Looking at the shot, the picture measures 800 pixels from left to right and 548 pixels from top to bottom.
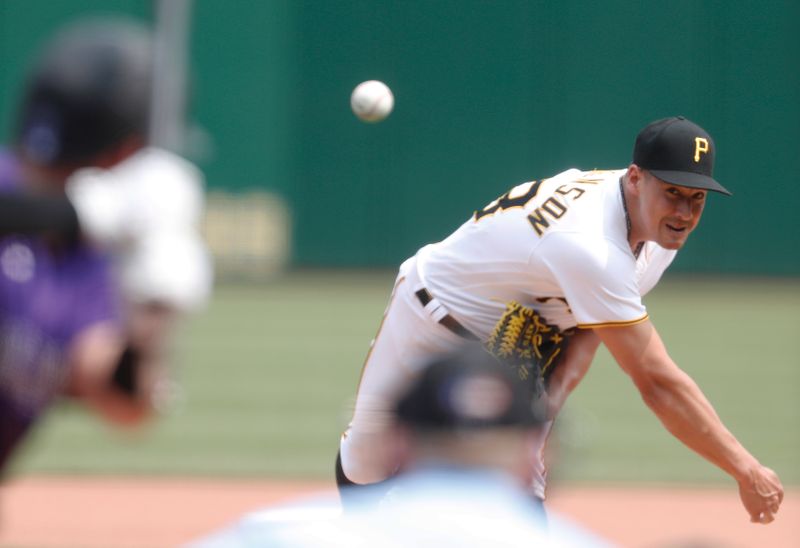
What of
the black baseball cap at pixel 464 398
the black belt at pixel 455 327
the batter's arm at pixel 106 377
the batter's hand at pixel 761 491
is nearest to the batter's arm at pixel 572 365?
the black belt at pixel 455 327

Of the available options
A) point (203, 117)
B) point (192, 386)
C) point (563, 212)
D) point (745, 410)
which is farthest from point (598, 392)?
point (203, 117)

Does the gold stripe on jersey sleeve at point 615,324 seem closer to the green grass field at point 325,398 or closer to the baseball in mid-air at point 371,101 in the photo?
the green grass field at point 325,398

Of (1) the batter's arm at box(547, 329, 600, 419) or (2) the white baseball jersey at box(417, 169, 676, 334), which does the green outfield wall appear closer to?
(1) the batter's arm at box(547, 329, 600, 419)

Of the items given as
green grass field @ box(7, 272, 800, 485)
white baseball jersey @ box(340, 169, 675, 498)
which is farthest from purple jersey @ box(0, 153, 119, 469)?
green grass field @ box(7, 272, 800, 485)

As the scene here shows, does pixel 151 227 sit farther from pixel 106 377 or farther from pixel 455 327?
pixel 455 327

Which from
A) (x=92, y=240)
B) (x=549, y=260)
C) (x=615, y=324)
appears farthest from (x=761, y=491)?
(x=92, y=240)

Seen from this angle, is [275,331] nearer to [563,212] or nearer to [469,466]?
[563,212]

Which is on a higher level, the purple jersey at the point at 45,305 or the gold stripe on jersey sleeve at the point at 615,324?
the purple jersey at the point at 45,305
